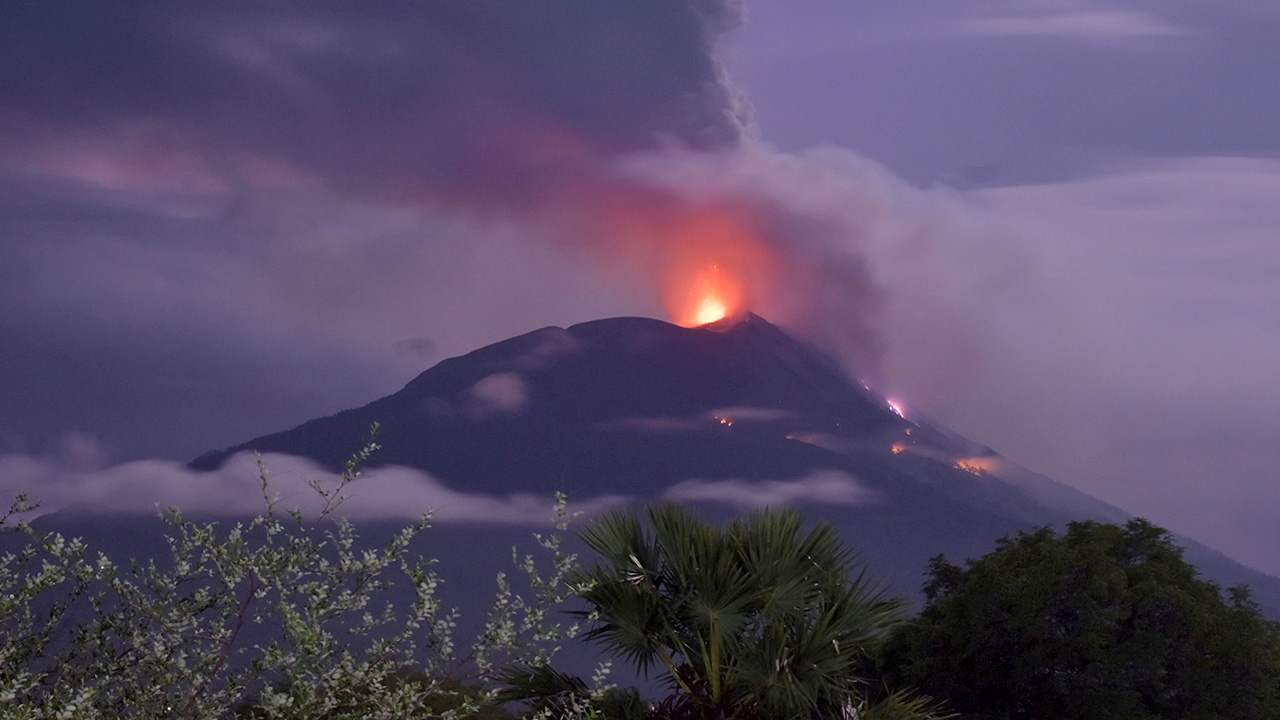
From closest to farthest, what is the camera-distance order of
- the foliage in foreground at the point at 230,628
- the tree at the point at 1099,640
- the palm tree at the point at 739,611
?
the foliage in foreground at the point at 230,628
the palm tree at the point at 739,611
the tree at the point at 1099,640

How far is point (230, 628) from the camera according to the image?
7.60 metres

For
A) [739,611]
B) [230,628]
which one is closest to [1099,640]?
[739,611]

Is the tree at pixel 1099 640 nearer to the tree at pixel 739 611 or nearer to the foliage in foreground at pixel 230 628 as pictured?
the tree at pixel 739 611

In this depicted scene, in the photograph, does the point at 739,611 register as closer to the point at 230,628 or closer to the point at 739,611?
the point at 739,611

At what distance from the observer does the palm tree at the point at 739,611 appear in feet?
43.4

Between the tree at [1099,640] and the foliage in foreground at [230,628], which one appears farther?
the tree at [1099,640]

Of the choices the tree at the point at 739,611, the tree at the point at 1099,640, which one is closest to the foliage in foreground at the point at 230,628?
the tree at the point at 739,611

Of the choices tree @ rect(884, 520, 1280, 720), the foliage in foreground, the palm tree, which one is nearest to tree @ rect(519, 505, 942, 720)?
the palm tree

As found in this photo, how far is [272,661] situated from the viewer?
6789 millimetres

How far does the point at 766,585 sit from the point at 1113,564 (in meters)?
16.4

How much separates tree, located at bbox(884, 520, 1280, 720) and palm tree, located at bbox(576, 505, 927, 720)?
1376cm

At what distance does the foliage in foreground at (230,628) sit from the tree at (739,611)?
5.76 meters

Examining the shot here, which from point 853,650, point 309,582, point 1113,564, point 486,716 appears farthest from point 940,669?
point 309,582

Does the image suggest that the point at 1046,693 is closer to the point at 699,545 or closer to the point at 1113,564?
the point at 1113,564
